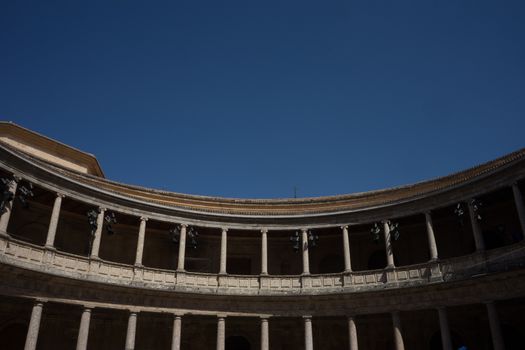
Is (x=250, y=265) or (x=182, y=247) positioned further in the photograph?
(x=250, y=265)

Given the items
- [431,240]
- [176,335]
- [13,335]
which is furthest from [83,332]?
[431,240]

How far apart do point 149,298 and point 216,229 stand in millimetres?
6026

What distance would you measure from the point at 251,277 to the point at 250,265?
11.1 feet

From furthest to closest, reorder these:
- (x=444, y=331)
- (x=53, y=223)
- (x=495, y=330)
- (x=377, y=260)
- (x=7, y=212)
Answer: (x=377, y=260)
(x=53, y=223)
(x=444, y=331)
(x=7, y=212)
(x=495, y=330)

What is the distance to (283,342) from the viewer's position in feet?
97.9

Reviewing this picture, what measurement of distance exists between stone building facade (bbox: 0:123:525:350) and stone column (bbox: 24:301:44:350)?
0.06 meters

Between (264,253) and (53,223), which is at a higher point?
(53,223)

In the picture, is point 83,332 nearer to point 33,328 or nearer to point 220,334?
point 33,328

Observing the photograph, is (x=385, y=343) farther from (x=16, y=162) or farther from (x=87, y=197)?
(x=16, y=162)

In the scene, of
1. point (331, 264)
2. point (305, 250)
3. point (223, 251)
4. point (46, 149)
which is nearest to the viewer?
point (223, 251)

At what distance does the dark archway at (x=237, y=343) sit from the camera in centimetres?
2967

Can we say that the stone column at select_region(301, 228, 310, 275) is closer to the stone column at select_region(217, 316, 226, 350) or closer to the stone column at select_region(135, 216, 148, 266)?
the stone column at select_region(217, 316, 226, 350)

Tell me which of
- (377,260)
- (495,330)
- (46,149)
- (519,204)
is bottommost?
(495,330)

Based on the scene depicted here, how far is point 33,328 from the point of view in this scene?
70.4 ft
